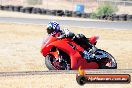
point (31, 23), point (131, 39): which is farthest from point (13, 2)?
point (131, 39)

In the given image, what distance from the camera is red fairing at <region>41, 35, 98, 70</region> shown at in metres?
11.8

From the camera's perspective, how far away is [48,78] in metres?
9.14

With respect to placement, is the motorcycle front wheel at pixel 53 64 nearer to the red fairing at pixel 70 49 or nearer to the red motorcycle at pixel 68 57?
the red motorcycle at pixel 68 57

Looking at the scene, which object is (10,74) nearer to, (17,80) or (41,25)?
(17,80)

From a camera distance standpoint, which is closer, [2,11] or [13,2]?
[2,11]

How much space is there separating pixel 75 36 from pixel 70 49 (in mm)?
462

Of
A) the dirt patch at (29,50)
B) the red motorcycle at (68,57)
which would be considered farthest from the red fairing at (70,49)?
the dirt patch at (29,50)

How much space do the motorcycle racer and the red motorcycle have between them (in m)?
0.10

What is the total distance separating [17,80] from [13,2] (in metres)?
57.4

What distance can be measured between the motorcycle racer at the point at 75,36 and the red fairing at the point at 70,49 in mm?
118

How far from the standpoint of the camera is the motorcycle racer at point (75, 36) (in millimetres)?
11953

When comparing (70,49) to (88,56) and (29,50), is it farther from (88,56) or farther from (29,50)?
(29,50)

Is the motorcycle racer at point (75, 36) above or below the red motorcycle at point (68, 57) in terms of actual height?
above

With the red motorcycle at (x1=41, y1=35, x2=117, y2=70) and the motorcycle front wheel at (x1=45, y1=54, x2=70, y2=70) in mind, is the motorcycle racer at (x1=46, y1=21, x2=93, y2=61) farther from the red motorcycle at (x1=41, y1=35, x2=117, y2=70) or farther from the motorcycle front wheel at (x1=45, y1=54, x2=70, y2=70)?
the motorcycle front wheel at (x1=45, y1=54, x2=70, y2=70)
